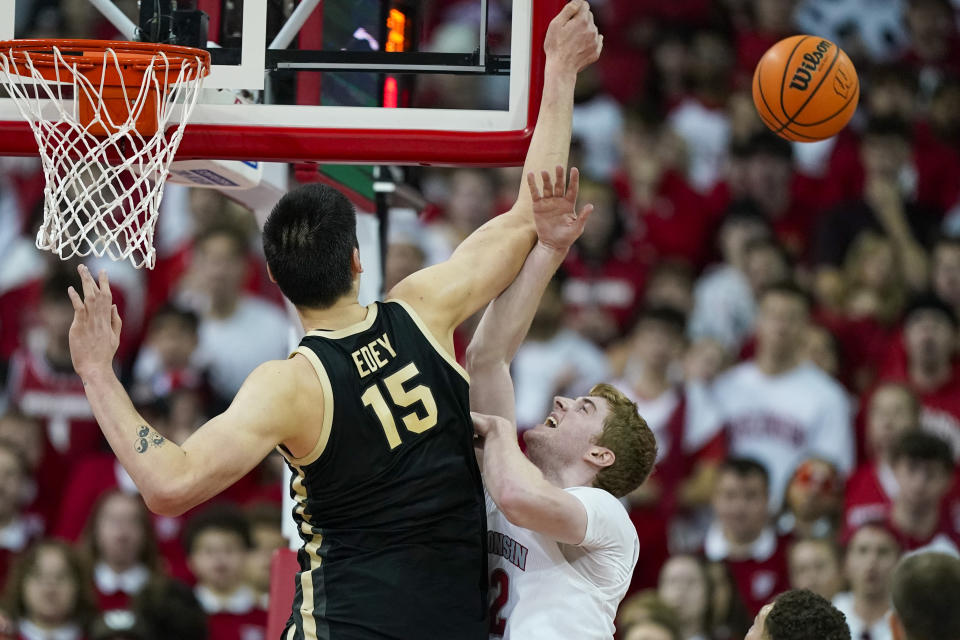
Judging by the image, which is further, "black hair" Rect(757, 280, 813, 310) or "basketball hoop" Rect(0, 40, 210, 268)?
"black hair" Rect(757, 280, 813, 310)

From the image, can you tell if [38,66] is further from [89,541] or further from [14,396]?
[14,396]

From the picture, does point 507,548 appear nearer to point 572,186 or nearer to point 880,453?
point 572,186

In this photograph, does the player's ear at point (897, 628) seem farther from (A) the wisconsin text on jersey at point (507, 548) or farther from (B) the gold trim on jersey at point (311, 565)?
(B) the gold trim on jersey at point (311, 565)

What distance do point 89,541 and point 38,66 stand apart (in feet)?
12.3

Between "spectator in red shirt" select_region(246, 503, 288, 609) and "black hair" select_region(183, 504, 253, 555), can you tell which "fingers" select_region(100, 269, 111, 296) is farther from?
"black hair" select_region(183, 504, 253, 555)

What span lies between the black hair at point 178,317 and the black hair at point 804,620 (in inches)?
190

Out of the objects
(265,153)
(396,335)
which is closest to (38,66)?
(265,153)

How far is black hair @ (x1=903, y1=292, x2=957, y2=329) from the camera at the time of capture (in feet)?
24.4

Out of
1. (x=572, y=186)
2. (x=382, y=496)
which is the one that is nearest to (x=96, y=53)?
(x=572, y=186)

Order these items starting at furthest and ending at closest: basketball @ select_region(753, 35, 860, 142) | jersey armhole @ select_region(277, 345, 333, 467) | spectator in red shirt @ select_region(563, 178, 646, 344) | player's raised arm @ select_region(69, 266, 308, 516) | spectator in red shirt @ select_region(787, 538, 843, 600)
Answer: spectator in red shirt @ select_region(563, 178, 646, 344)
spectator in red shirt @ select_region(787, 538, 843, 600)
basketball @ select_region(753, 35, 860, 142)
jersey armhole @ select_region(277, 345, 333, 467)
player's raised arm @ select_region(69, 266, 308, 516)

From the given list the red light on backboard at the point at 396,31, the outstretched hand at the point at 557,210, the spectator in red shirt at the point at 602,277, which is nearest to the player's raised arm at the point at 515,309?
the outstretched hand at the point at 557,210

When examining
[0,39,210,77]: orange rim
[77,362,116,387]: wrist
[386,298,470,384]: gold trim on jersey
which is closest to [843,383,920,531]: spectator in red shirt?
[386,298,470,384]: gold trim on jersey

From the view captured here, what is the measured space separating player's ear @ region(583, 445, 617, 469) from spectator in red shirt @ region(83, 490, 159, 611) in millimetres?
3809

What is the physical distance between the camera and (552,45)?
3877 millimetres
